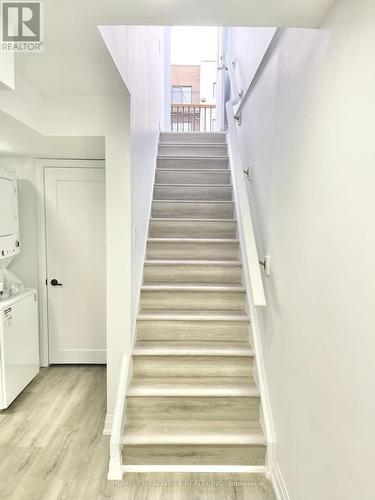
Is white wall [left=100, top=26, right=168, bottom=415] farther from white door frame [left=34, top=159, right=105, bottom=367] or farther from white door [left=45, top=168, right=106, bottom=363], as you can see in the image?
white door frame [left=34, top=159, right=105, bottom=367]

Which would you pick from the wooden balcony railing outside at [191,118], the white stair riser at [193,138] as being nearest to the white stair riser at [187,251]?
Answer: the white stair riser at [193,138]

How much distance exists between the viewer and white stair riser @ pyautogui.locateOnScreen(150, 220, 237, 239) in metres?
3.31

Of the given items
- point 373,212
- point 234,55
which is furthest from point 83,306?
Result: point 234,55

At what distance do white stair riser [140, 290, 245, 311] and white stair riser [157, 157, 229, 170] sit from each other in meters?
1.84

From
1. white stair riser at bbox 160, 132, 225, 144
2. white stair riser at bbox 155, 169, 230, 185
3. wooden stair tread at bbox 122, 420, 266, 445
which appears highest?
white stair riser at bbox 160, 132, 225, 144

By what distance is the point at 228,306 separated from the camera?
275 centimetres

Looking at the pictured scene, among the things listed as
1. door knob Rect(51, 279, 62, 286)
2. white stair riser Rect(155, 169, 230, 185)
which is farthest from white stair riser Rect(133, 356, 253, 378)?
white stair riser Rect(155, 169, 230, 185)

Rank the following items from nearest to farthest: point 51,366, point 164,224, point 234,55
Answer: point 164,224, point 51,366, point 234,55

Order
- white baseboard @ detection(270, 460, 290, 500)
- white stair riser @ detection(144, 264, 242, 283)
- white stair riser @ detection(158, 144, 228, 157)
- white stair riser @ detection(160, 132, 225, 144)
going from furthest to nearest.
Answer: white stair riser @ detection(160, 132, 225, 144) < white stair riser @ detection(158, 144, 228, 157) < white stair riser @ detection(144, 264, 242, 283) < white baseboard @ detection(270, 460, 290, 500)

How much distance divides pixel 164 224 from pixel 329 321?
7.35ft

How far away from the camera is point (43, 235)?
11.4ft

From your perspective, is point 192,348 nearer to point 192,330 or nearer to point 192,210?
point 192,330

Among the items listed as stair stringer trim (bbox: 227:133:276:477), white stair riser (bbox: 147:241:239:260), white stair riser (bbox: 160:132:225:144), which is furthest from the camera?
white stair riser (bbox: 160:132:225:144)

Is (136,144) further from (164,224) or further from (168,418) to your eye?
(168,418)
